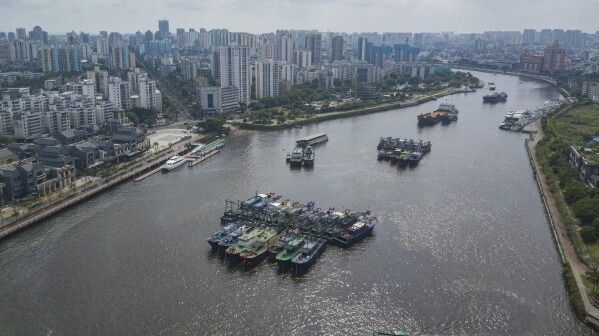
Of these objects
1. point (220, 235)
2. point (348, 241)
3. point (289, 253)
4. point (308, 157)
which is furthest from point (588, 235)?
point (308, 157)

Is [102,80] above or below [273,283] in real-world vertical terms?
above

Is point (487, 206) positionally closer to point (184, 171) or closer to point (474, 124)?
point (184, 171)

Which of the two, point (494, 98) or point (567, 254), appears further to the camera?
point (494, 98)

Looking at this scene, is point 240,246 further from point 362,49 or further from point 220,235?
point 362,49

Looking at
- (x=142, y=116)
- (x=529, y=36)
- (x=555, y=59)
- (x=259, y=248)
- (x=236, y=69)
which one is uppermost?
(x=529, y=36)

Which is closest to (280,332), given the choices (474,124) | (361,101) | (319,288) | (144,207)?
(319,288)

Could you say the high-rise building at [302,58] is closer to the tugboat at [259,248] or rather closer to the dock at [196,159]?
the dock at [196,159]

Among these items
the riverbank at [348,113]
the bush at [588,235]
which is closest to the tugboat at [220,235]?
the bush at [588,235]
